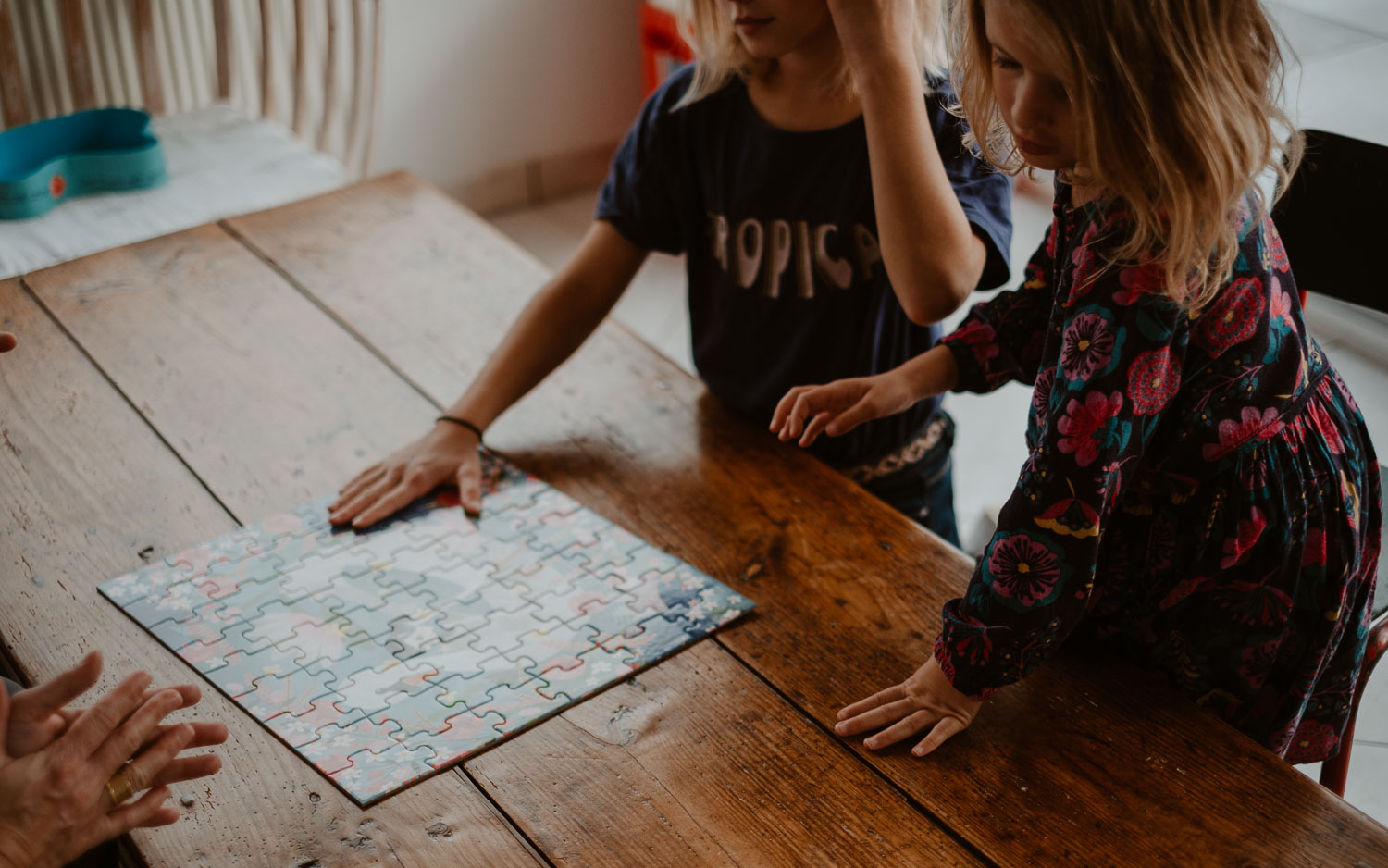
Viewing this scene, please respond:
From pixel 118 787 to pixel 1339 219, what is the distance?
1368mm

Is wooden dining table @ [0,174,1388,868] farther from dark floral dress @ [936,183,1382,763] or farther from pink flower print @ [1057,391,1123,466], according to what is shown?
pink flower print @ [1057,391,1123,466]

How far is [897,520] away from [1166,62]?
0.52m

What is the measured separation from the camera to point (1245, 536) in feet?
3.32

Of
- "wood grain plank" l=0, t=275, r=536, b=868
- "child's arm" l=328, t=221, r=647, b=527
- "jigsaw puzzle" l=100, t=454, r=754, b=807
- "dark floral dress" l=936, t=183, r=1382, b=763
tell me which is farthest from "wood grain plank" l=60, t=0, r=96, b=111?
"dark floral dress" l=936, t=183, r=1382, b=763

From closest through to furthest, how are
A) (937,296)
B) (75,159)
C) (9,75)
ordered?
(937,296)
(75,159)
(9,75)

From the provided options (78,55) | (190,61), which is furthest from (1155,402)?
(190,61)

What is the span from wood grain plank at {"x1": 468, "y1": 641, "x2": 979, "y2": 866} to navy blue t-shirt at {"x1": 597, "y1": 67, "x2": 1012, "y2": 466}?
510mm

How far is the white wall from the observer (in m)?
3.33

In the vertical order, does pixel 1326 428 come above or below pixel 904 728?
above

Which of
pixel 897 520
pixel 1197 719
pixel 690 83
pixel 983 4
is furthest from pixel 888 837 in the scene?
pixel 690 83

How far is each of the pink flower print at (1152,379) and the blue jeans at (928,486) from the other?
1.96 ft

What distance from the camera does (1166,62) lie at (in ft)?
2.82

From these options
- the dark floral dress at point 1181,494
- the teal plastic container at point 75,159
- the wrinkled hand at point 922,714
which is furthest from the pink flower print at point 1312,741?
the teal plastic container at point 75,159

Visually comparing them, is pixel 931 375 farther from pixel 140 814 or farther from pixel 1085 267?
pixel 140 814
